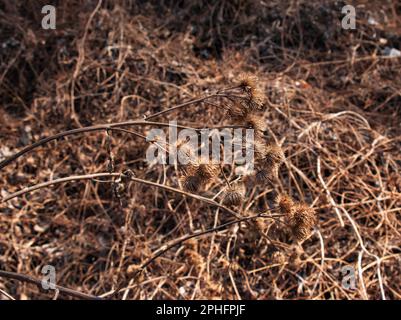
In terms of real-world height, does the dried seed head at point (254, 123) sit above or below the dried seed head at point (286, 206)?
above

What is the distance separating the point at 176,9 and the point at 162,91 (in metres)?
0.86

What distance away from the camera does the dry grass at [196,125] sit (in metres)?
2.98

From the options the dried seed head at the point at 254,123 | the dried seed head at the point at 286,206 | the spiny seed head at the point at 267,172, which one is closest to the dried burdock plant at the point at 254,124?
the dried seed head at the point at 254,123

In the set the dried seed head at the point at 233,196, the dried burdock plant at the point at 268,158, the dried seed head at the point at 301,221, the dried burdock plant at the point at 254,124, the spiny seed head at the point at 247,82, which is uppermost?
the spiny seed head at the point at 247,82

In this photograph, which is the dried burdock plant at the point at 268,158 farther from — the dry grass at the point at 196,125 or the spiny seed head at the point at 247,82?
the dry grass at the point at 196,125

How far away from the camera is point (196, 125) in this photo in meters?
3.42

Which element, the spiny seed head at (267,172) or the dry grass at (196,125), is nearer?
the spiny seed head at (267,172)

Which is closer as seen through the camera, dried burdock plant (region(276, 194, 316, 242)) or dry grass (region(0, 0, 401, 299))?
dried burdock plant (region(276, 194, 316, 242))

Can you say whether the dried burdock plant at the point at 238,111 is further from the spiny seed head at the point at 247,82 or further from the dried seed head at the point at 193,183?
the dried seed head at the point at 193,183

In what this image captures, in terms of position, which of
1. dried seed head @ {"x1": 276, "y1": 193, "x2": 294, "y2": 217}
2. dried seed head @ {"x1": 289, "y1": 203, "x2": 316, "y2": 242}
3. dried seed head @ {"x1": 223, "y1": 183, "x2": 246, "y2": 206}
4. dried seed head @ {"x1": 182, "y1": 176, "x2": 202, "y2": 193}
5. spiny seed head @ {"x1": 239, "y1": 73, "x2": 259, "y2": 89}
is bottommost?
dried seed head @ {"x1": 289, "y1": 203, "x2": 316, "y2": 242}

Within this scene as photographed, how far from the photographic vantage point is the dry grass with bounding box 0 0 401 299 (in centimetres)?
298

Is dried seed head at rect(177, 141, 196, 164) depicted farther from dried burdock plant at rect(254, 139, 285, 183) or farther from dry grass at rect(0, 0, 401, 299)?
dry grass at rect(0, 0, 401, 299)

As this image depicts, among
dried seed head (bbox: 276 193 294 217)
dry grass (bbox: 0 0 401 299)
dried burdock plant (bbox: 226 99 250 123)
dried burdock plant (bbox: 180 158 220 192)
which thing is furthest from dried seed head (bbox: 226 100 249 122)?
dry grass (bbox: 0 0 401 299)

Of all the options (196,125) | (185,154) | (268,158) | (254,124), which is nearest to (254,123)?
(254,124)
